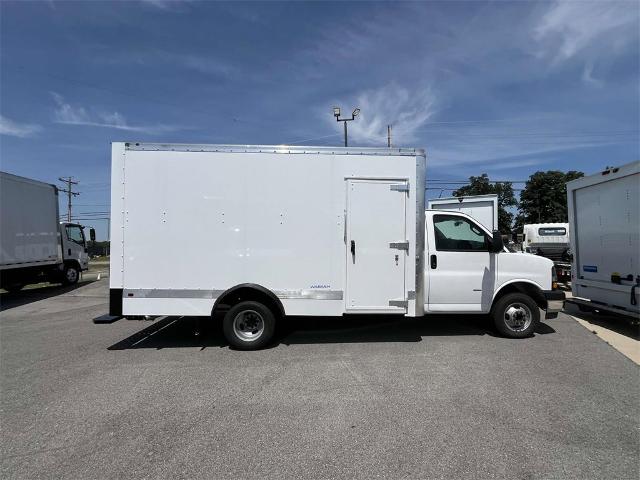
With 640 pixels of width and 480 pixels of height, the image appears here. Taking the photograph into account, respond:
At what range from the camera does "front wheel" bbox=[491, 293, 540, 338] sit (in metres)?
6.28

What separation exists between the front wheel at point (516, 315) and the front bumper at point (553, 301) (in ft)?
0.64

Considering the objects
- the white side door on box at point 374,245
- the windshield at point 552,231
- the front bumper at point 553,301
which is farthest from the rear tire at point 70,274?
the windshield at point 552,231

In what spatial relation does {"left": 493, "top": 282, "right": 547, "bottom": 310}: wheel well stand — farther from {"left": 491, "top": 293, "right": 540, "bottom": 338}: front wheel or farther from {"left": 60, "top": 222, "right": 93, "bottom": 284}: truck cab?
{"left": 60, "top": 222, "right": 93, "bottom": 284}: truck cab

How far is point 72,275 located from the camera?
1554cm

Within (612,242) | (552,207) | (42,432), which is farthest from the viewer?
(552,207)

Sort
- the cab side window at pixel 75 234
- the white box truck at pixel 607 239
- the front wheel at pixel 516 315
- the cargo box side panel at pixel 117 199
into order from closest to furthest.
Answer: the cargo box side panel at pixel 117 199 → the front wheel at pixel 516 315 → the white box truck at pixel 607 239 → the cab side window at pixel 75 234

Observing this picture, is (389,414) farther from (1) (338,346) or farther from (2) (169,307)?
(2) (169,307)

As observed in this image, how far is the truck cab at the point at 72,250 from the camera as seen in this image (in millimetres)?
15094

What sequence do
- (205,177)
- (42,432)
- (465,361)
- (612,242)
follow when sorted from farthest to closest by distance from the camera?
1. (612,242)
2. (205,177)
3. (465,361)
4. (42,432)

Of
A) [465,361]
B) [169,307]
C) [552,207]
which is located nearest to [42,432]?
[169,307]

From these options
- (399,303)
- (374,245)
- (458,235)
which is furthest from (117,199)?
(458,235)

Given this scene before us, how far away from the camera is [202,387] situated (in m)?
4.50

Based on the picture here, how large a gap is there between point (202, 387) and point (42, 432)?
4.93 feet

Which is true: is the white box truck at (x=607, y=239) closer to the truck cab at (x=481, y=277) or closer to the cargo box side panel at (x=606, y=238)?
the cargo box side panel at (x=606, y=238)
